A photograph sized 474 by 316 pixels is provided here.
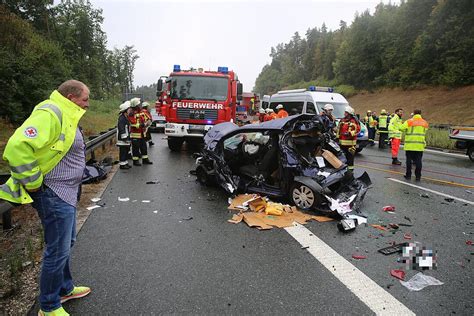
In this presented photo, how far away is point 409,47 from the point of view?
44875 millimetres

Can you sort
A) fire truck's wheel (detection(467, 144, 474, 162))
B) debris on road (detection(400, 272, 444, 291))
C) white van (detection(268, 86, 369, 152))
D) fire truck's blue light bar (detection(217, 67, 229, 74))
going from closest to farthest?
debris on road (detection(400, 272, 444, 291)) → fire truck's wheel (detection(467, 144, 474, 162)) → fire truck's blue light bar (detection(217, 67, 229, 74)) → white van (detection(268, 86, 369, 152))

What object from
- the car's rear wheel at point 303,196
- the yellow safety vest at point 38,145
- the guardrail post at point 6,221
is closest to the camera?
the yellow safety vest at point 38,145

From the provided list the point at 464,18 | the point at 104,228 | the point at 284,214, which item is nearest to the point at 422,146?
the point at 284,214

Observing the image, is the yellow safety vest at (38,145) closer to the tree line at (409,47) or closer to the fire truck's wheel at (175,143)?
the fire truck's wheel at (175,143)

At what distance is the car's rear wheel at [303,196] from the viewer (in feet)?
17.6

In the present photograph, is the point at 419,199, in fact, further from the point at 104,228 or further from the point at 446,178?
the point at 104,228

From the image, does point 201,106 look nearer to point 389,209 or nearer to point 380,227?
point 389,209

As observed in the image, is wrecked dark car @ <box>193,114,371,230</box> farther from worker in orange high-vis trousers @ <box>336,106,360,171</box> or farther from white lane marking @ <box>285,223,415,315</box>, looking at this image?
worker in orange high-vis trousers @ <box>336,106,360,171</box>

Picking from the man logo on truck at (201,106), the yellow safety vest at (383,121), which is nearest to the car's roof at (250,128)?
the man logo on truck at (201,106)

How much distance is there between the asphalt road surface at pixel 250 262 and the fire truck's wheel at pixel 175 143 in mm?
6384

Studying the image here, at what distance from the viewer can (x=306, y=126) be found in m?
6.03

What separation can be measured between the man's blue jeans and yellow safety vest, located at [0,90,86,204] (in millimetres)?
129

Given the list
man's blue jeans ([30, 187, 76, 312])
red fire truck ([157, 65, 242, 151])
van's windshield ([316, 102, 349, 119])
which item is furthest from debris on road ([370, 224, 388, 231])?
van's windshield ([316, 102, 349, 119])

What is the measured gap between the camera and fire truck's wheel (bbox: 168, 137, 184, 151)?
12623 millimetres
